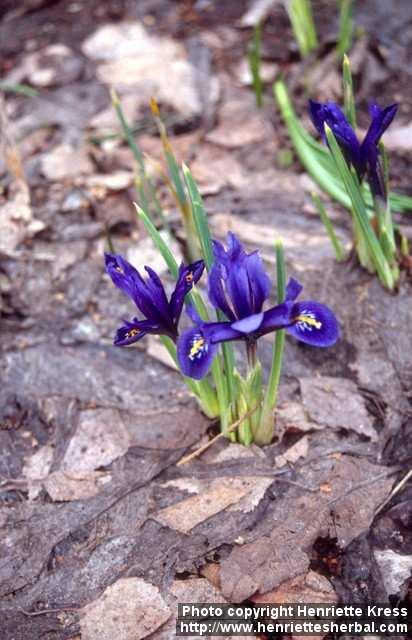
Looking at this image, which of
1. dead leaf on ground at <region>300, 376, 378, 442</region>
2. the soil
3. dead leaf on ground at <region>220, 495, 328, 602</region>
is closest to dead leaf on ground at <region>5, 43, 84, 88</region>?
the soil

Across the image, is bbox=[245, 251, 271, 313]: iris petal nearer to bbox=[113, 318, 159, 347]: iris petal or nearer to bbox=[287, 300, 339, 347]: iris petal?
bbox=[287, 300, 339, 347]: iris petal

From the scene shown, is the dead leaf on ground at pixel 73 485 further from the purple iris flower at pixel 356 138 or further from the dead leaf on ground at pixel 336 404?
the purple iris flower at pixel 356 138

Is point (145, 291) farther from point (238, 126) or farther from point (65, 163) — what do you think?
point (238, 126)

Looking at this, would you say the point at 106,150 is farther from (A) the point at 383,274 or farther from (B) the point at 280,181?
(A) the point at 383,274

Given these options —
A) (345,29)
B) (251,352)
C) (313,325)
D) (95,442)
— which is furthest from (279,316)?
(345,29)

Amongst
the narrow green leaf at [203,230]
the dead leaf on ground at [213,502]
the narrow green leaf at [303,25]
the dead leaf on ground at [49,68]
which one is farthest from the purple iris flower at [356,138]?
the dead leaf on ground at [49,68]

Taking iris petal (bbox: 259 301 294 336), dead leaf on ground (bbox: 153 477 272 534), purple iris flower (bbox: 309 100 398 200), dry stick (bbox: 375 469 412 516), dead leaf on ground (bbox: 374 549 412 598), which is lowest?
dead leaf on ground (bbox: 374 549 412 598)

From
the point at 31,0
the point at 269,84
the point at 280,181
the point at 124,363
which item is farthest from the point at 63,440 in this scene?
the point at 31,0
